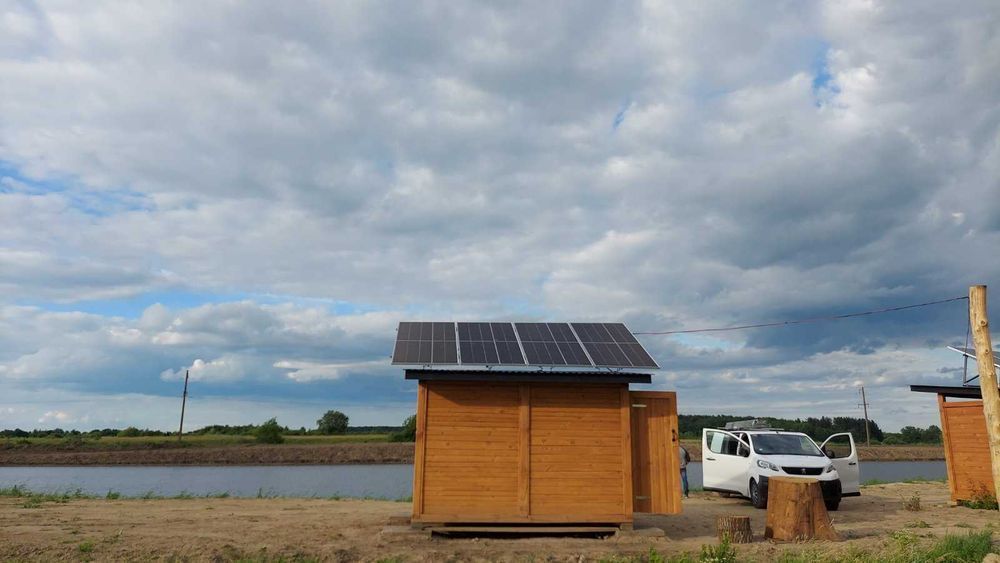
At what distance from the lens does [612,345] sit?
39.9 feet

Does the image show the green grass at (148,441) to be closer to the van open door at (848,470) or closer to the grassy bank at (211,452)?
the grassy bank at (211,452)

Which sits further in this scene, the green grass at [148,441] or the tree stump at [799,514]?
the green grass at [148,441]

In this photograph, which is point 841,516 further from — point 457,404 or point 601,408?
point 457,404

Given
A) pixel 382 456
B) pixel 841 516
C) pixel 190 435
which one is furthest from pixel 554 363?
pixel 190 435

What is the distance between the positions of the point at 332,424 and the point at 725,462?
6148 cm

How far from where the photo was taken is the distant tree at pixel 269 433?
59.3 meters

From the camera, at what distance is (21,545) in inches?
381

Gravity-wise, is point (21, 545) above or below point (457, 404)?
below

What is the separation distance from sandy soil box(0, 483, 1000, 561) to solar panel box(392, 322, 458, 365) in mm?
2973

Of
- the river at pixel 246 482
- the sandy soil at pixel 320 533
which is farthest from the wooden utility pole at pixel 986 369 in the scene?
the river at pixel 246 482

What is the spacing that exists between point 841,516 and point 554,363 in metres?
8.35

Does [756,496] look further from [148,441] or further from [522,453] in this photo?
[148,441]

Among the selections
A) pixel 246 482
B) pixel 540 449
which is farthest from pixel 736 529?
pixel 246 482

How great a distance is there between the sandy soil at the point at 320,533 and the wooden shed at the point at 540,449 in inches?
21.5
